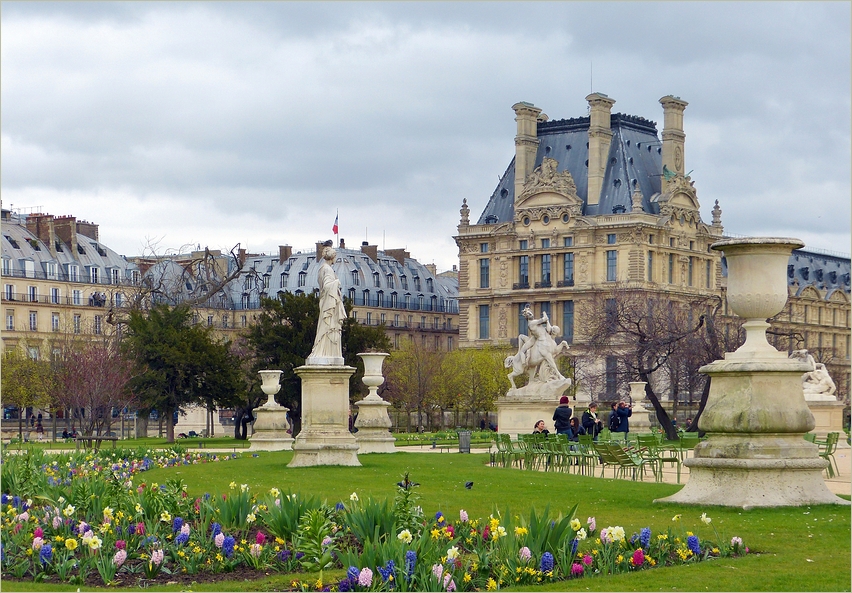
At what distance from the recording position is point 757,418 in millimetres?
16266

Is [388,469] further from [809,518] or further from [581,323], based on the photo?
[581,323]

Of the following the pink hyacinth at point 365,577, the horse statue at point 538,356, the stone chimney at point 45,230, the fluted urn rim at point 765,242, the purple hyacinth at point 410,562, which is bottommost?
the pink hyacinth at point 365,577

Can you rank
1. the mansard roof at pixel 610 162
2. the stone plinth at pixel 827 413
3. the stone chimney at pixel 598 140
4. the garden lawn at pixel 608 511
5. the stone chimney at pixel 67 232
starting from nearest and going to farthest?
the garden lawn at pixel 608 511, the stone plinth at pixel 827 413, the stone chimney at pixel 67 232, the stone chimney at pixel 598 140, the mansard roof at pixel 610 162

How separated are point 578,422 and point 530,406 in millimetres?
2702

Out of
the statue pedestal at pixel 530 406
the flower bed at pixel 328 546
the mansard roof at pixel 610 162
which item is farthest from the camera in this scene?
the mansard roof at pixel 610 162

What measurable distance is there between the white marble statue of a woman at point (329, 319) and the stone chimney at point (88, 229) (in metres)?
75.0

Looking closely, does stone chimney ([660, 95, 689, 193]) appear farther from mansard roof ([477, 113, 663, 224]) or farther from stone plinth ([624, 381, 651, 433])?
stone plinth ([624, 381, 651, 433])

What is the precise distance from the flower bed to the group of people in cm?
1446

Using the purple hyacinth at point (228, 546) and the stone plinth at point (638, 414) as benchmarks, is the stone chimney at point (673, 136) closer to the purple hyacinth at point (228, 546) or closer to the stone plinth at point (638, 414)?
the stone plinth at point (638, 414)

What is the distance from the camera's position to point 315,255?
11331 centimetres

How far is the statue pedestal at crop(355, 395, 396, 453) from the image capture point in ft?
114

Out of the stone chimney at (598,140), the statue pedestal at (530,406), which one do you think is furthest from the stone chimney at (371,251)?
the statue pedestal at (530,406)

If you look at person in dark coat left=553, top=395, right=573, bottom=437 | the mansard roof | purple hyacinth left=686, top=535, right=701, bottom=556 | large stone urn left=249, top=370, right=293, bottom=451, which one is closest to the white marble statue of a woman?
person in dark coat left=553, top=395, right=573, bottom=437

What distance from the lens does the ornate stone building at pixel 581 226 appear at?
334ft
